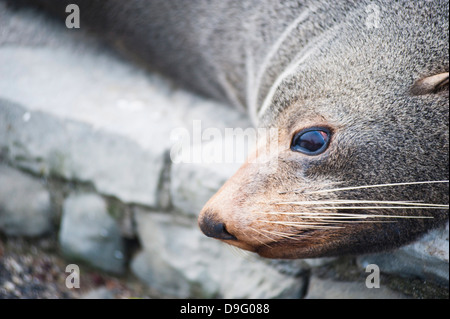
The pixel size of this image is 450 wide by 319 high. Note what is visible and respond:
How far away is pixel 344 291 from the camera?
2.37 m

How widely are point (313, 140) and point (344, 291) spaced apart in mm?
893

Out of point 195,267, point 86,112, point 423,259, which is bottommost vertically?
point 195,267

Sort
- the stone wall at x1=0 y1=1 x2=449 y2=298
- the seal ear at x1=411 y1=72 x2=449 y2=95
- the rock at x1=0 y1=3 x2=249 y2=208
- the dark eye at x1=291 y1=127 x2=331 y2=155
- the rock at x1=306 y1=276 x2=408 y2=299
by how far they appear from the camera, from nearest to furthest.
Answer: the seal ear at x1=411 y1=72 x2=449 y2=95 < the dark eye at x1=291 y1=127 x2=331 y2=155 < the rock at x1=306 y1=276 x2=408 y2=299 < the stone wall at x1=0 y1=1 x2=449 y2=298 < the rock at x1=0 y1=3 x2=249 y2=208

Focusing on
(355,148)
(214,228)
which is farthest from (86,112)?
(355,148)

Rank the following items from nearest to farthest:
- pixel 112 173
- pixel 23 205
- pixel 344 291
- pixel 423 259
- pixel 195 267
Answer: pixel 423 259, pixel 344 291, pixel 195 267, pixel 112 173, pixel 23 205

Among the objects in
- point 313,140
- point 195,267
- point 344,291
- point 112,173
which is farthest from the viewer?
point 112,173

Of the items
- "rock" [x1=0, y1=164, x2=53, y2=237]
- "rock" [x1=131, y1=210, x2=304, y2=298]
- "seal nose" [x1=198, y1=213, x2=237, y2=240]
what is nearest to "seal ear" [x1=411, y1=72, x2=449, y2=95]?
"seal nose" [x1=198, y1=213, x2=237, y2=240]

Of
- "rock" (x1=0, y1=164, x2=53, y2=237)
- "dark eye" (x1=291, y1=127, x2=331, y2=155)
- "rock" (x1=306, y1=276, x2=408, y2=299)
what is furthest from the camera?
"rock" (x1=0, y1=164, x2=53, y2=237)

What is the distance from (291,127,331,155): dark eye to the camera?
193 cm

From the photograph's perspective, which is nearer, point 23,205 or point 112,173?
point 112,173

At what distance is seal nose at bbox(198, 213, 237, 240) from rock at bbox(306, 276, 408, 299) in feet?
2.61

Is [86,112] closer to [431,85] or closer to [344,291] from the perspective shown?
[344,291]

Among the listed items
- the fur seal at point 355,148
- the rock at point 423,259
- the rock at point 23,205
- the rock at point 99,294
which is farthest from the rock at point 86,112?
the rock at point 423,259

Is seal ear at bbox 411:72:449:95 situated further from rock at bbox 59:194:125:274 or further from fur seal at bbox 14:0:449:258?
rock at bbox 59:194:125:274
